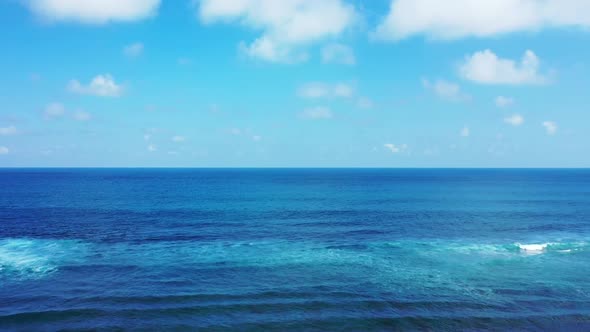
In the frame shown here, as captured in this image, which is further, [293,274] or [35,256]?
[35,256]

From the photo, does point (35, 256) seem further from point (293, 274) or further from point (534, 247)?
point (534, 247)

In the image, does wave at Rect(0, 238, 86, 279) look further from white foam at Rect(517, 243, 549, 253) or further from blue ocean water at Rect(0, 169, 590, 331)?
white foam at Rect(517, 243, 549, 253)

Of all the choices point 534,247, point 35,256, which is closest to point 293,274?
point 35,256

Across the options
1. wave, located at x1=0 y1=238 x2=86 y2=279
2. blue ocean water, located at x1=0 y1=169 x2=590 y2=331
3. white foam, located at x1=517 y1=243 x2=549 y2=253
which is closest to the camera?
blue ocean water, located at x1=0 y1=169 x2=590 y2=331

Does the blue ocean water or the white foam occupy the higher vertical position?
the white foam

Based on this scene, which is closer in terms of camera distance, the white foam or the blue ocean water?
the blue ocean water

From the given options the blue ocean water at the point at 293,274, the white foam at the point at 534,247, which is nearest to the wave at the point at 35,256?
the blue ocean water at the point at 293,274

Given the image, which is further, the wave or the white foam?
the white foam

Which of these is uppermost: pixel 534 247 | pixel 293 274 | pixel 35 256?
pixel 534 247

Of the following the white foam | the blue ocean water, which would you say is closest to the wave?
the blue ocean water

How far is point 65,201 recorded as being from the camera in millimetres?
99188

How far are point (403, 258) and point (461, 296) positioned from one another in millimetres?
11851

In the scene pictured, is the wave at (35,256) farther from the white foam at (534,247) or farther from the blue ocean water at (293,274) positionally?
the white foam at (534,247)

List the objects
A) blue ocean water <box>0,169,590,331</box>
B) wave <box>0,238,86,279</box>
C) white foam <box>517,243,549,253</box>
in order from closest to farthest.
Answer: blue ocean water <box>0,169,590,331</box>
wave <box>0,238,86,279</box>
white foam <box>517,243,549,253</box>
